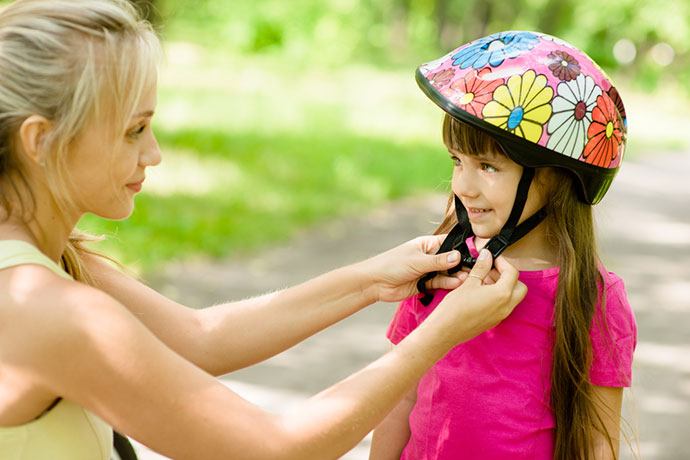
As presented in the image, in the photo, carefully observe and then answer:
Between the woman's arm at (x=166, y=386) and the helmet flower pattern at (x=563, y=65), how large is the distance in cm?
76

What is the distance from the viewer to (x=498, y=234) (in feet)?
8.92

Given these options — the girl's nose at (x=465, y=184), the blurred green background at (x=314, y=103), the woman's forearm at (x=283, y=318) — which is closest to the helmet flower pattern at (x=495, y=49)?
the girl's nose at (x=465, y=184)

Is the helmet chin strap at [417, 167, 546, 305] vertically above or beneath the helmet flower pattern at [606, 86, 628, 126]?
beneath

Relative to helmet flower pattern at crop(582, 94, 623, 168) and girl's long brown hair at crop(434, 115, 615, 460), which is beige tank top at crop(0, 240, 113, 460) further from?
helmet flower pattern at crop(582, 94, 623, 168)

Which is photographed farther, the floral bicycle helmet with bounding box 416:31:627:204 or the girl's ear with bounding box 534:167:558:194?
the girl's ear with bounding box 534:167:558:194

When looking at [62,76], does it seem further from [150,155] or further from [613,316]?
[613,316]

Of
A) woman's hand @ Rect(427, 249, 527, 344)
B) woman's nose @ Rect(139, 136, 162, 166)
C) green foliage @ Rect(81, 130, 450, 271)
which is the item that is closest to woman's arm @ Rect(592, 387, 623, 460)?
woman's hand @ Rect(427, 249, 527, 344)

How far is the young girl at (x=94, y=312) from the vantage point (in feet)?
6.98

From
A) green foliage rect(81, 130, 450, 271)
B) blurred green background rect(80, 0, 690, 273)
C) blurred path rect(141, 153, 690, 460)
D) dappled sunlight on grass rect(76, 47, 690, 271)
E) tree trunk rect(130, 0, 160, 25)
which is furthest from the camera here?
blurred green background rect(80, 0, 690, 273)

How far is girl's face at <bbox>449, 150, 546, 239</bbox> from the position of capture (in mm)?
2674

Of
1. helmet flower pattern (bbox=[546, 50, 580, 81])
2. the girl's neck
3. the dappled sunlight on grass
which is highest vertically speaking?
helmet flower pattern (bbox=[546, 50, 580, 81])

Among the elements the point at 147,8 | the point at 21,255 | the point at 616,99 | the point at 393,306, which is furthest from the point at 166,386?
the point at 393,306

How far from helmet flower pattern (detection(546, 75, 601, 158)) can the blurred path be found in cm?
105

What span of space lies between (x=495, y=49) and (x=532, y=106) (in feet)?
0.68
